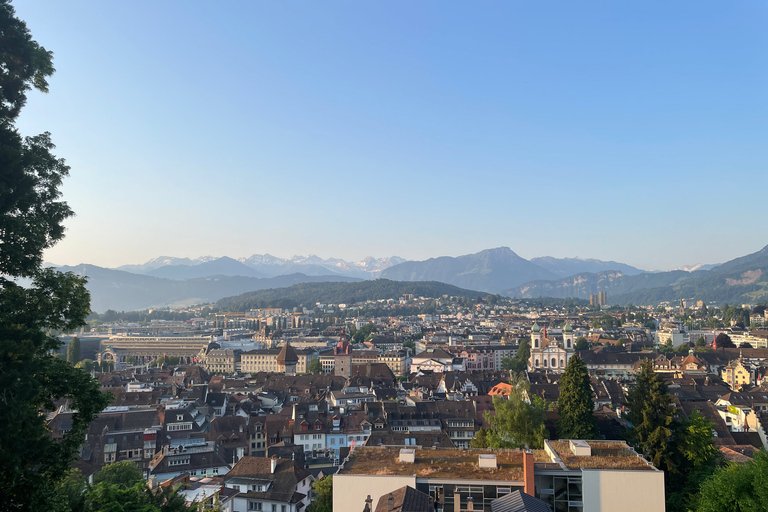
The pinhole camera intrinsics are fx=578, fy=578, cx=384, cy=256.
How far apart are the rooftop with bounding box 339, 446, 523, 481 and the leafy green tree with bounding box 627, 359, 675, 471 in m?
6.72

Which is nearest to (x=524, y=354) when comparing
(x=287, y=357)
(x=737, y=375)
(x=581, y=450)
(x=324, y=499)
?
(x=737, y=375)

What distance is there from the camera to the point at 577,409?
107 feet

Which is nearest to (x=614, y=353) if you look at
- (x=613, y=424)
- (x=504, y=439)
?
(x=613, y=424)

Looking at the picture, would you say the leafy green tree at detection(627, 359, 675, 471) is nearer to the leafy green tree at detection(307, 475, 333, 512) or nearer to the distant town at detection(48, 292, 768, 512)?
the distant town at detection(48, 292, 768, 512)

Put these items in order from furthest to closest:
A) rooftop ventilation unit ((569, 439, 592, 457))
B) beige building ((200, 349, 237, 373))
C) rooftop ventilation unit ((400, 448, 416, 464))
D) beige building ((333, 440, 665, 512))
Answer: beige building ((200, 349, 237, 373)) < rooftop ventilation unit ((569, 439, 592, 457)) < rooftop ventilation unit ((400, 448, 416, 464)) < beige building ((333, 440, 665, 512))

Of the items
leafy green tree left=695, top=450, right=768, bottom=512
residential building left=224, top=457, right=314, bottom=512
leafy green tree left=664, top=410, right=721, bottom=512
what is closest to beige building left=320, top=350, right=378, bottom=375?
residential building left=224, top=457, right=314, bottom=512

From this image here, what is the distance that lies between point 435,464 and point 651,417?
11.0 meters

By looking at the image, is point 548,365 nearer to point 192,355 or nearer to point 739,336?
point 739,336

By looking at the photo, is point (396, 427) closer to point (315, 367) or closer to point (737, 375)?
point (315, 367)

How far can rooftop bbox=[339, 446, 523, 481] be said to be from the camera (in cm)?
1984

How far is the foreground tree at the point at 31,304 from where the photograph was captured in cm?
927

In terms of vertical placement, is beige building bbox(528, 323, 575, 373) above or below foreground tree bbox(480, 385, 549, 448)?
below

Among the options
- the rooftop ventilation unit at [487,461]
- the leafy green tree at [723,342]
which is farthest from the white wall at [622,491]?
the leafy green tree at [723,342]

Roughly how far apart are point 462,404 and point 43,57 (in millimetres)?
40810
